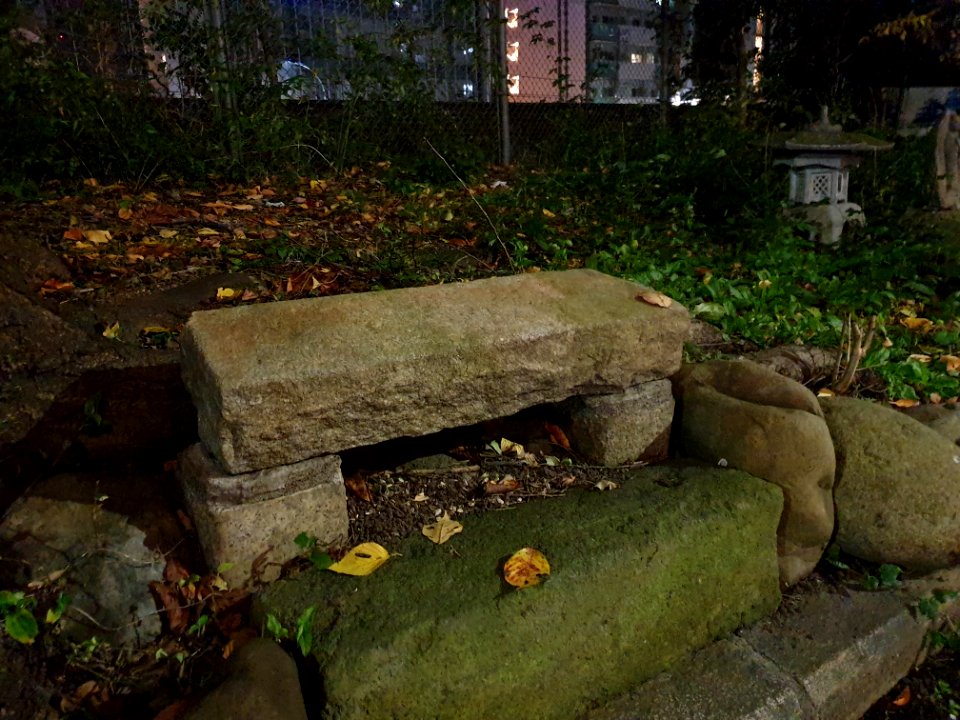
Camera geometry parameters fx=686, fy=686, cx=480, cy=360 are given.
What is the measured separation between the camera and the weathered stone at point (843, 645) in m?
1.93

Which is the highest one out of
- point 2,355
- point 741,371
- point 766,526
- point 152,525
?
point 2,355


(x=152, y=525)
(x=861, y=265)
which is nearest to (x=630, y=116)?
(x=861, y=265)

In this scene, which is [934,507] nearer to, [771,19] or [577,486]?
[577,486]

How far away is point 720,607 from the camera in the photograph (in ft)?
6.40

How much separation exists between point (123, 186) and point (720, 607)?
13.4 feet

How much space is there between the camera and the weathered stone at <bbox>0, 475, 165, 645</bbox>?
1.63 meters

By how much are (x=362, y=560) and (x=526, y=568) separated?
41 cm

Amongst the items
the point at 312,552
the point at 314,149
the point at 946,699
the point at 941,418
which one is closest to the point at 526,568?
the point at 312,552

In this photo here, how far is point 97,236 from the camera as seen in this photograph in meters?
3.16

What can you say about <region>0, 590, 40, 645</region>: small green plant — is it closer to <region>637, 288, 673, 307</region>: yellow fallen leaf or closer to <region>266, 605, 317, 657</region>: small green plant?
<region>266, 605, 317, 657</region>: small green plant

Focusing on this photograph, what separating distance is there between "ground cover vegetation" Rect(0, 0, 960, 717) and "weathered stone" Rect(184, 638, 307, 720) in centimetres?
10

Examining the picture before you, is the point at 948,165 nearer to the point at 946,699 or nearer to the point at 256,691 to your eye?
the point at 946,699

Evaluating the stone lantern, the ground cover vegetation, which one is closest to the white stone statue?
the ground cover vegetation

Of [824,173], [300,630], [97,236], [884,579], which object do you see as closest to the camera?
[300,630]
